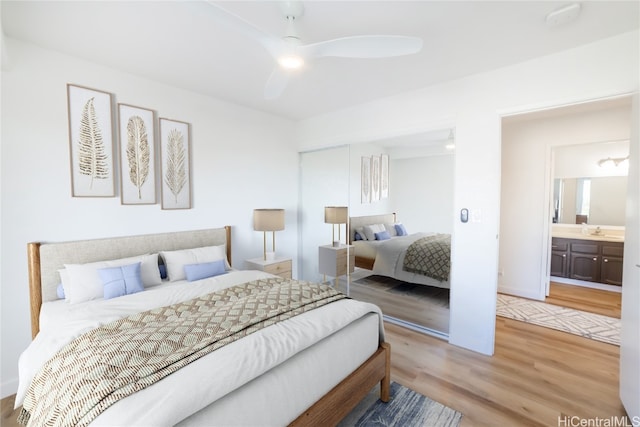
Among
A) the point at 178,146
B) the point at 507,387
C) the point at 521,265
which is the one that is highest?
the point at 178,146

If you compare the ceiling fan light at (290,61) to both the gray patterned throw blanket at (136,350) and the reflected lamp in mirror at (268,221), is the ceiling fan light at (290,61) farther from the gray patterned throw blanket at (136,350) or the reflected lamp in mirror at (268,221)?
the reflected lamp in mirror at (268,221)

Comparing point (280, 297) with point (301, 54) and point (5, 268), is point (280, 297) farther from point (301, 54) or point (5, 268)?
point (5, 268)

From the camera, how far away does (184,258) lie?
9.02 ft

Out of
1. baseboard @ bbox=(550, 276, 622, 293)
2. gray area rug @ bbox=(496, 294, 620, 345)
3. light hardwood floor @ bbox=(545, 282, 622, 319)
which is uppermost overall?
baseboard @ bbox=(550, 276, 622, 293)

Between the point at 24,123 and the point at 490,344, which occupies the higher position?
the point at 24,123

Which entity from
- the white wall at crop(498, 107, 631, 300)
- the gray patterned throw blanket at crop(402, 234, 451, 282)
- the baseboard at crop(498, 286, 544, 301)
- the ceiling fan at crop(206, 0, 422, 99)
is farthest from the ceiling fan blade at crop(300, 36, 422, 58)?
the baseboard at crop(498, 286, 544, 301)

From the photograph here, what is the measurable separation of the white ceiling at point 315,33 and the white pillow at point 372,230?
1.73 m

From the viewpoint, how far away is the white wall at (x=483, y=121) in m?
2.19

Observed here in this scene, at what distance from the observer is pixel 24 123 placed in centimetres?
217

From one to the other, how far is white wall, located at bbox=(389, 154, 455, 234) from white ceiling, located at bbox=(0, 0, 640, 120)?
0.88m

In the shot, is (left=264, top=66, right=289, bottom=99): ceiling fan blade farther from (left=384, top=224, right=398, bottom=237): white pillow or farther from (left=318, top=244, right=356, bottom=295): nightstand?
(left=318, top=244, right=356, bottom=295): nightstand

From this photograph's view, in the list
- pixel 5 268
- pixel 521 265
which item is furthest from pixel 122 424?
pixel 521 265

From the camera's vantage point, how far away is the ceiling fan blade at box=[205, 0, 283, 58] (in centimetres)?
131

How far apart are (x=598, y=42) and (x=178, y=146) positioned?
12.5 feet
